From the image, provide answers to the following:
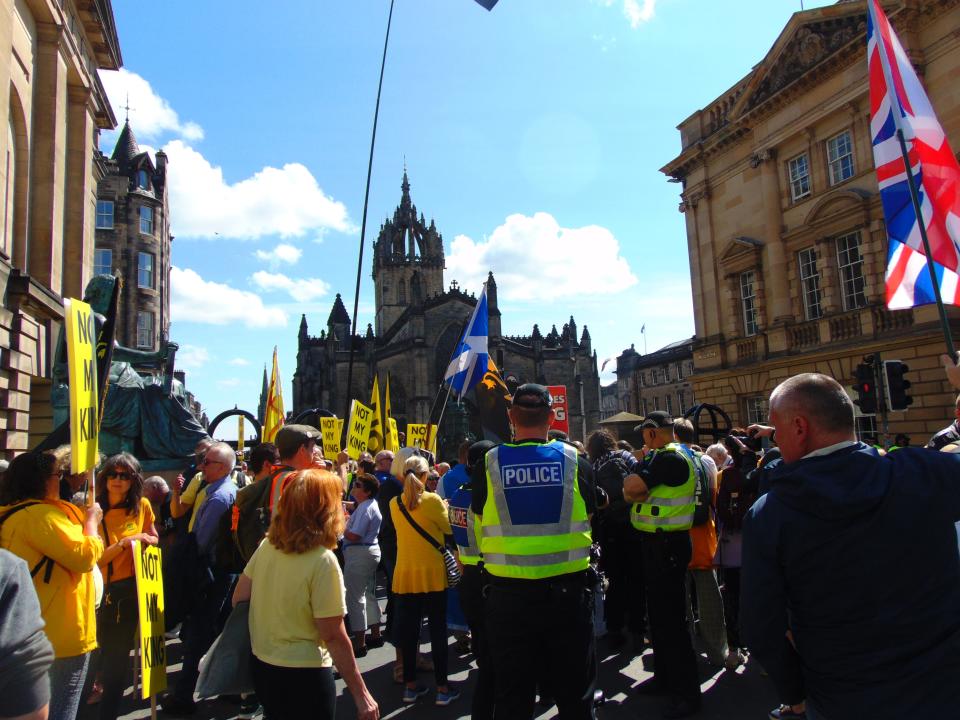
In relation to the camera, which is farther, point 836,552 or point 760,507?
point 760,507

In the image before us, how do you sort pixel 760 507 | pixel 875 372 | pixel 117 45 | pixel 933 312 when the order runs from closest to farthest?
pixel 760 507 < pixel 875 372 < pixel 933 312 < pixel 117 45

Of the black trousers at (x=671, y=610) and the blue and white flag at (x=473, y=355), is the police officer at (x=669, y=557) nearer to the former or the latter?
the black trousers at (x=671, y=610)

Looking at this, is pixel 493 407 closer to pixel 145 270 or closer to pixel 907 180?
pixel 907 180

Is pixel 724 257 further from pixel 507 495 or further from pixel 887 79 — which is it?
pixel 507 495

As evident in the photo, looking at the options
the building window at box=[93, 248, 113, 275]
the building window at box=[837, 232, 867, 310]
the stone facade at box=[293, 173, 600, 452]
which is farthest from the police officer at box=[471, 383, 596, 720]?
the stone facade at box=[293, 173, 600, 452]

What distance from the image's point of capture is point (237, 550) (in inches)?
200

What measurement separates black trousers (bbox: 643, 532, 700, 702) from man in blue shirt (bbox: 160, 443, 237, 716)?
128 inches

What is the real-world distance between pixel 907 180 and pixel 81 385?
19.4ft

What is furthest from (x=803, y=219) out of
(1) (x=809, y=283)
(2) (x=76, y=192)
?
(2) (x=76, y=192)

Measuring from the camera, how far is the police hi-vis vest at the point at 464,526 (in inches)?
197

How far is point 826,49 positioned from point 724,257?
6.30 m

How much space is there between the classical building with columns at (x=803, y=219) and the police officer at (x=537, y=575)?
15.0 meters

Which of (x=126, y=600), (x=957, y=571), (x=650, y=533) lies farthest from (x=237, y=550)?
Result: (x=957, y=571)

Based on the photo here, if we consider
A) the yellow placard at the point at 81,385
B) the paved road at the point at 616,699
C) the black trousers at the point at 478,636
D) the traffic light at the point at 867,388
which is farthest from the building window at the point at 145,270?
the black trousers at the point at 478,636
